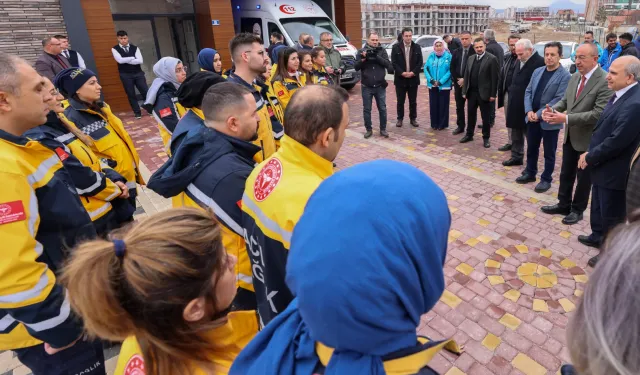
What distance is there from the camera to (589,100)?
13.3 ft

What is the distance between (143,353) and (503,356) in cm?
253

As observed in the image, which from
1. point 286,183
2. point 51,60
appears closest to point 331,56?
point 51,60

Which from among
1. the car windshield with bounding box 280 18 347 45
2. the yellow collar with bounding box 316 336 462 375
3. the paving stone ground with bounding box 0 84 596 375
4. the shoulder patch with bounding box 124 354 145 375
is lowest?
the paving stone ground with bounding box 0 84 596 375

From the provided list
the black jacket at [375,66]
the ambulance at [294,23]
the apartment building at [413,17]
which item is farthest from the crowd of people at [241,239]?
the apartment building at [413,17]

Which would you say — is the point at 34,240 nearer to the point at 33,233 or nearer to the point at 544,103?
the point at 33,233

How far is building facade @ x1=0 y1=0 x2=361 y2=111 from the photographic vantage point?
9.27 m

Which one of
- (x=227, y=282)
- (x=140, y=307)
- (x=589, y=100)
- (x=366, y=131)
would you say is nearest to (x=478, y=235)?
(x=589, y=100)

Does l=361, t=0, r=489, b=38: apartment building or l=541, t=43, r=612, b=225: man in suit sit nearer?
l=541, t=43, r=612, b=225: man in suit

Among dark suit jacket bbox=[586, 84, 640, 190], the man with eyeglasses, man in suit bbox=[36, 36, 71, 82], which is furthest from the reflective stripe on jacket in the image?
man in suit bbox=[36, 36, 71, 82]

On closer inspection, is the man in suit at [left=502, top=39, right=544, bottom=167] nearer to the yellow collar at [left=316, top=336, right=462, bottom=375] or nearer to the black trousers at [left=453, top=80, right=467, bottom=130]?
the black trousers at [left=453, top=80, right=467, bottom=130]

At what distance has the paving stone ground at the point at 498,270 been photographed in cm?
270

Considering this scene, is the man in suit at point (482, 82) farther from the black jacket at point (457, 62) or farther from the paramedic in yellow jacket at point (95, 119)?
the paramedic in yellow jacket at point (95, 119)

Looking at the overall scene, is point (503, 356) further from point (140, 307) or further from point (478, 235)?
point (140, 307)

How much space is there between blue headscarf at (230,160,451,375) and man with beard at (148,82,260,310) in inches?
47.3
